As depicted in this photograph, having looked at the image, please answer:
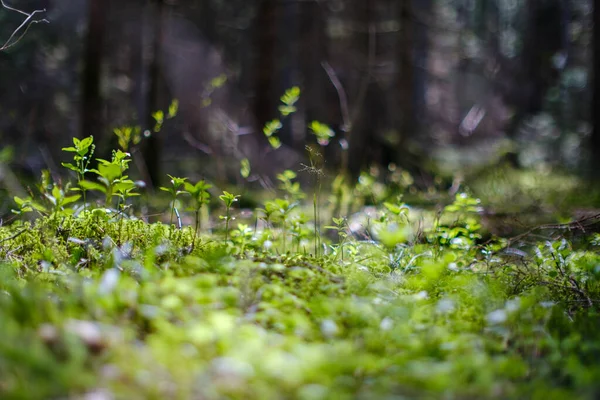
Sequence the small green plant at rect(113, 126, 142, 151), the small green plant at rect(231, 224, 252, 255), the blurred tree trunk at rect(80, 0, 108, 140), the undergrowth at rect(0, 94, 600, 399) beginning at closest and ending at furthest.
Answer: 1. the undergrowth at rect(0, 94, 600, 399)
2. the small green plant at rect(231, 224, 252, 255)
3. the small green plant at rect(113, 126, 142, 151)
4. the blurred tree trunk at rect(80, 0, 108, 140)

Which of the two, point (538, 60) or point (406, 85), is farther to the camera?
point (538, 60)

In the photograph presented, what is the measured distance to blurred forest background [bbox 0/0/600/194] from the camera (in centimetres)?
1016

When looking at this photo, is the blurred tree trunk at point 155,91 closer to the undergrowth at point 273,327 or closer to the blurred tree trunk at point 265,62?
the blurred tree trunk at point 265,62

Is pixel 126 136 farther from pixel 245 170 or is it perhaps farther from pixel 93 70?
pixel 93 70

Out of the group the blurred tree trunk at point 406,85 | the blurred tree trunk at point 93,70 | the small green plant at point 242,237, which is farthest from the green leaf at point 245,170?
the blurred tree trunk at point 406,85

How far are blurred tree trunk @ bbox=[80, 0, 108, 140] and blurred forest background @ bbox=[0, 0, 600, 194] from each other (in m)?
0.03

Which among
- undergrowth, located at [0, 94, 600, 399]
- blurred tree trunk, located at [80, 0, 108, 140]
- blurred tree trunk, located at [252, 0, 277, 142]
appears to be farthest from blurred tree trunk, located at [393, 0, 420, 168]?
undergrowth, located at [0, 94, 600, 399]

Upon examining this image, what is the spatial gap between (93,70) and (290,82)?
24.2 m

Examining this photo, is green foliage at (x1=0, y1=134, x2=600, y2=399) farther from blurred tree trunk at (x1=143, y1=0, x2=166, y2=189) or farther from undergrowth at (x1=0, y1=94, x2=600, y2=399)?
blurred tree trunk at (x1=143, y1=0, x2=166, y2=189)

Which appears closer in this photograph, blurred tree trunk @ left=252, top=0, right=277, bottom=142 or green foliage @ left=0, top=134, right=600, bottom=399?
green foliage @ left=0, top=134, right=600, bottom=399

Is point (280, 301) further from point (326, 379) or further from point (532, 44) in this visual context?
point (532, 44)

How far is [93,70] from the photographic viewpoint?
9.95 m

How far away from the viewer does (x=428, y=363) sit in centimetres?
171

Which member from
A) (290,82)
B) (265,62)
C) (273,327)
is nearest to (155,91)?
(265,62)
